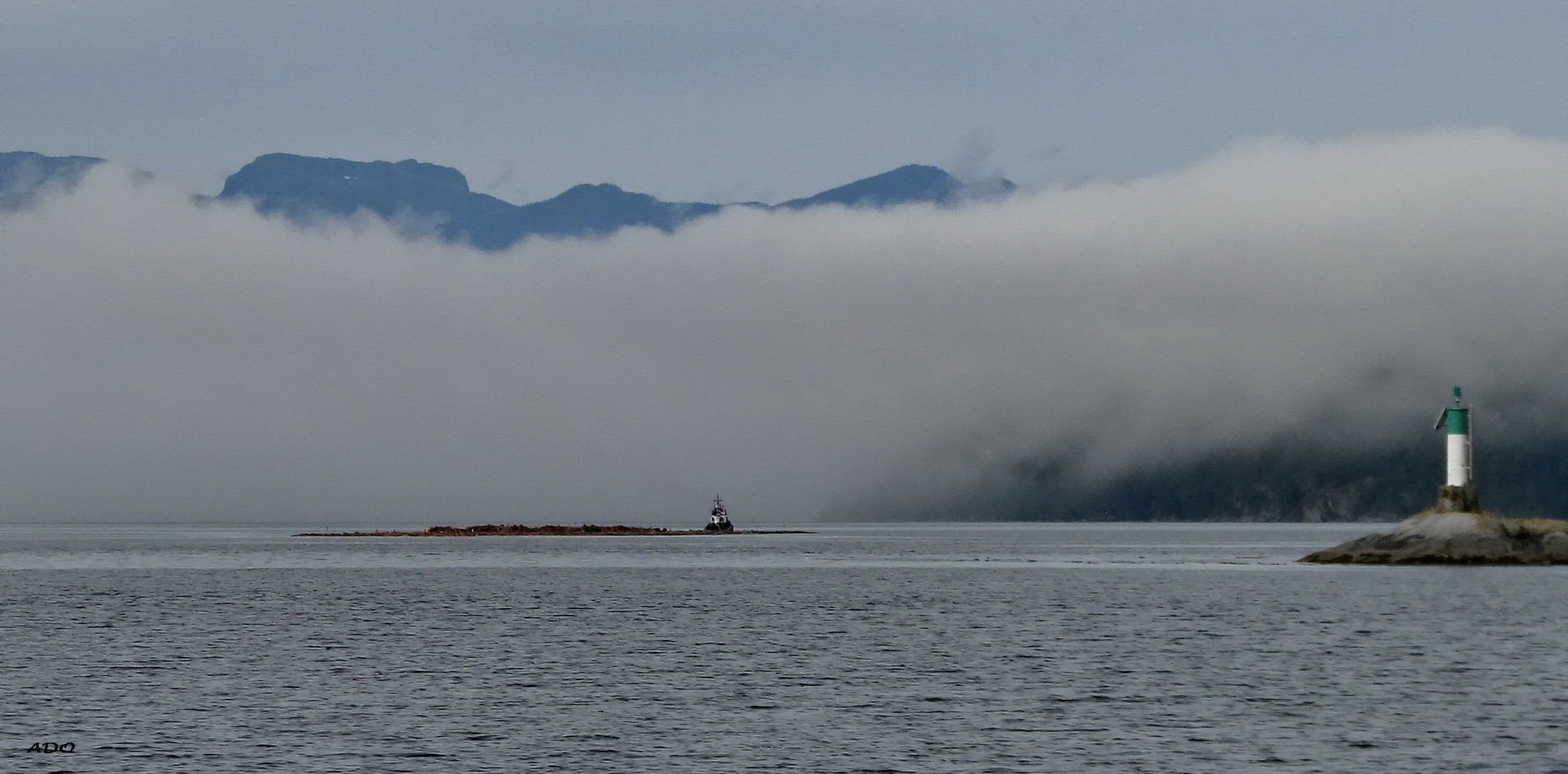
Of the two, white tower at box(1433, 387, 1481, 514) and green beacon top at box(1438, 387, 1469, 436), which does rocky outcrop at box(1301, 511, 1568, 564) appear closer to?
white tower at box(1433, 387, 1481, 514)

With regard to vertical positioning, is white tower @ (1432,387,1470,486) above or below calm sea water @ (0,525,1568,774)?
above

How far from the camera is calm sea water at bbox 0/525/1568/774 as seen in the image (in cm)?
3703

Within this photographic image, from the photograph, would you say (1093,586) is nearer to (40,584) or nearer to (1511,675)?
(1511,675)

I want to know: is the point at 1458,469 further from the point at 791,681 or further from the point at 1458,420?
the point at 791,681

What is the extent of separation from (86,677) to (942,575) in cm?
8989

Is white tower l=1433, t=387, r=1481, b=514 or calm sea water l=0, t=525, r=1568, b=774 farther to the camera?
white tower l=1433, t=387, r=1481, b=514

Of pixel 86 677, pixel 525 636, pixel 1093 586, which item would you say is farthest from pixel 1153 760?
pixel 1093 586

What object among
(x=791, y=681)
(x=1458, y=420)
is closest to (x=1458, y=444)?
(x=1458, y=420)

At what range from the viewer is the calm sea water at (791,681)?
37.0 metres

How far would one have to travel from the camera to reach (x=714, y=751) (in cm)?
3738

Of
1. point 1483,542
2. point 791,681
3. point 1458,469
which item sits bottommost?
point 791,681

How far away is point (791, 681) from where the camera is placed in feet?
170

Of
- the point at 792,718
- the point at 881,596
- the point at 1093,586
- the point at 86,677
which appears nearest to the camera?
the point at 792,718

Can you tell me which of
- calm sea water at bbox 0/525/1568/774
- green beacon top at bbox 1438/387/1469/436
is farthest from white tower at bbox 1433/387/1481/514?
calm sea water at bbox 0/525/1568/774
